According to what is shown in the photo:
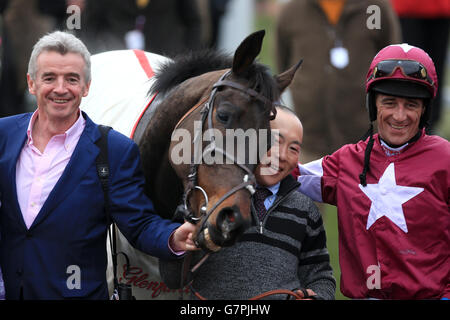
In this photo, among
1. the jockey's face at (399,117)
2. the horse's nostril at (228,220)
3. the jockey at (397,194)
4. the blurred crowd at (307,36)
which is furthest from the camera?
the blurred crowd at (307,36)

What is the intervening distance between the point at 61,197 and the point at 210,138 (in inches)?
27.2

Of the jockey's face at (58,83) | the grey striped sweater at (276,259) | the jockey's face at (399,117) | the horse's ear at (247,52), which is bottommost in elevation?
the grey striped sweater at (276,259)

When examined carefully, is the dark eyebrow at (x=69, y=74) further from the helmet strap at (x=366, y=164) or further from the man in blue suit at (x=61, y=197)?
the helmet strap at (x=366, y=164)

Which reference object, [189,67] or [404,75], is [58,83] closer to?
[189,67]

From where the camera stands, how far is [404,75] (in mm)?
3543

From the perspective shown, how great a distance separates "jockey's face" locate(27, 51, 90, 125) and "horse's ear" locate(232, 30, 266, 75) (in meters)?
0.69

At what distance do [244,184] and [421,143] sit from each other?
98 centimetres

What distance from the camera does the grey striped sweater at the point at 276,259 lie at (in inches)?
140

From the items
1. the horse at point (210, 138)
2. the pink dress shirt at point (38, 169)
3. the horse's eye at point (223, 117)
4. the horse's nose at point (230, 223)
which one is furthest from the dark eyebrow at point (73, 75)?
the horse's nose at point (230, 223)

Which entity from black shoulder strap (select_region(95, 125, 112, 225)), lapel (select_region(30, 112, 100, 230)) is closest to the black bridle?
black shoulder strap (select_region(95, 125, 112, 225))

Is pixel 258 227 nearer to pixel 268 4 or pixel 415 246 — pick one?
pixel 415 246

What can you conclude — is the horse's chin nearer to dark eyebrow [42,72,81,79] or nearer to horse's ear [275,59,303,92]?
horse's ear [275,59,303,92]

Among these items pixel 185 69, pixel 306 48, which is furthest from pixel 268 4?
pixel 185 69

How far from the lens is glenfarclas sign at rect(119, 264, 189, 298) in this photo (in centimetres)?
411
